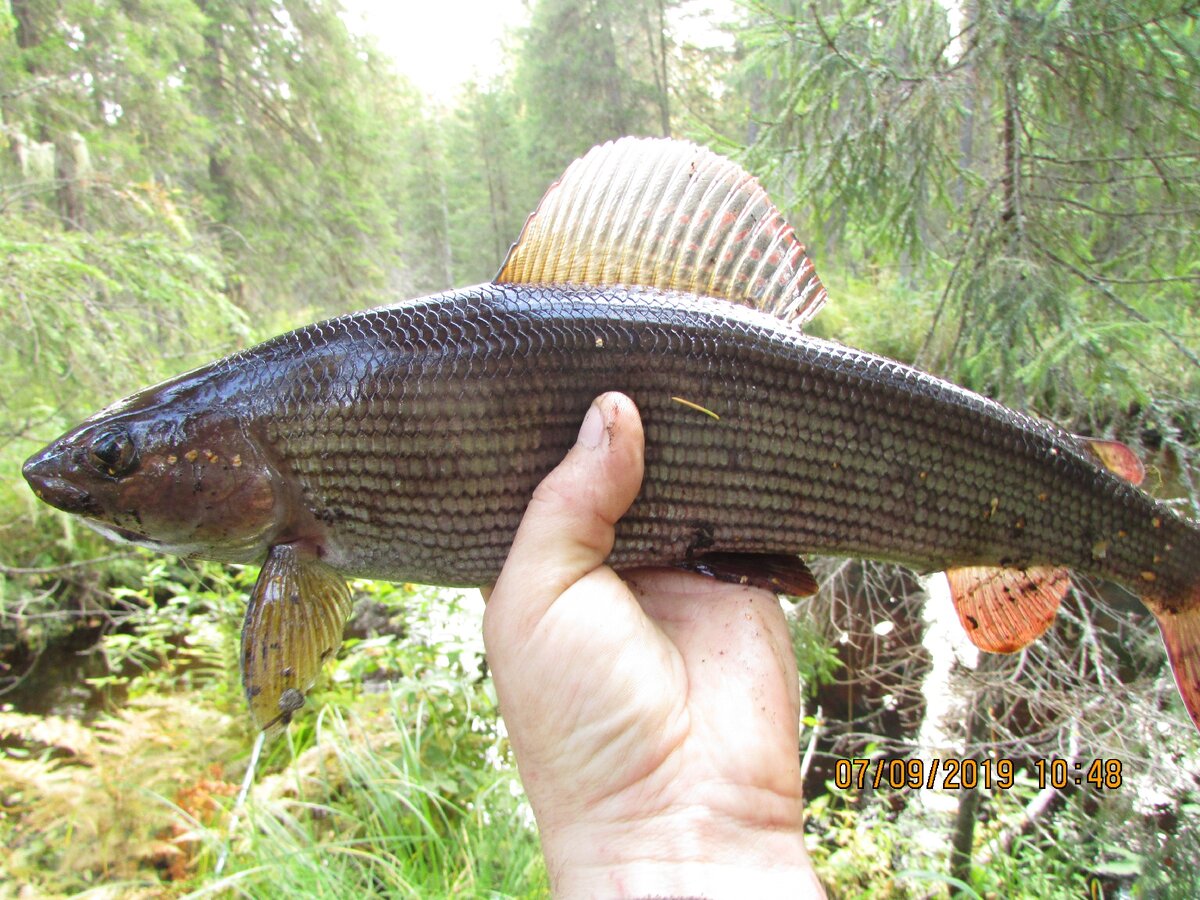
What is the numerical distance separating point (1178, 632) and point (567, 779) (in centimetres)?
195

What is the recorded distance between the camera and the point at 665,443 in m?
1.97

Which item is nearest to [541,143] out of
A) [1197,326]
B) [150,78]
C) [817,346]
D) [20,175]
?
[150,78]

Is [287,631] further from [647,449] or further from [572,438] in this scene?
[647,449]

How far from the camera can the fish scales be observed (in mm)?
1851

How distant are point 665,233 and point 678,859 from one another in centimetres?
168

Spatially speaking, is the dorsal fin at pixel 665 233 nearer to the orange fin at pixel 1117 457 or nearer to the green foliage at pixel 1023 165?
the orange fin at pixel 1117 457

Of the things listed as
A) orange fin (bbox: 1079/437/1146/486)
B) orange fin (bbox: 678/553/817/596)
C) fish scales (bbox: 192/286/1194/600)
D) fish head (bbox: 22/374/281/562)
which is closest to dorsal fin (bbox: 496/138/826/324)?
fish scales (bbox: 192/286/1194/600)

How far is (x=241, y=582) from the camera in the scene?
6879 mm

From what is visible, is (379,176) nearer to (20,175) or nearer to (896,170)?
(20,175)

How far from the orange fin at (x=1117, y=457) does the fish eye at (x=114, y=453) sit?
8.76 ft

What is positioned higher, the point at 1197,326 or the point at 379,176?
the point at 379,176

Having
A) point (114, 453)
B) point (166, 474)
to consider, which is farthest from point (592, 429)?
point (114, 453)

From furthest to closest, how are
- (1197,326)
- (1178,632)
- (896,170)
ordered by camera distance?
(1197,326), (896,170), (1178,632)

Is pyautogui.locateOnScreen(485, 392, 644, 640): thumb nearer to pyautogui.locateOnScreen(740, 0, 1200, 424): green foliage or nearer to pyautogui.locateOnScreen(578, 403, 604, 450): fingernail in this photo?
pyautogui.locateOnScreen(578, 403, 604, 450): fingernail
